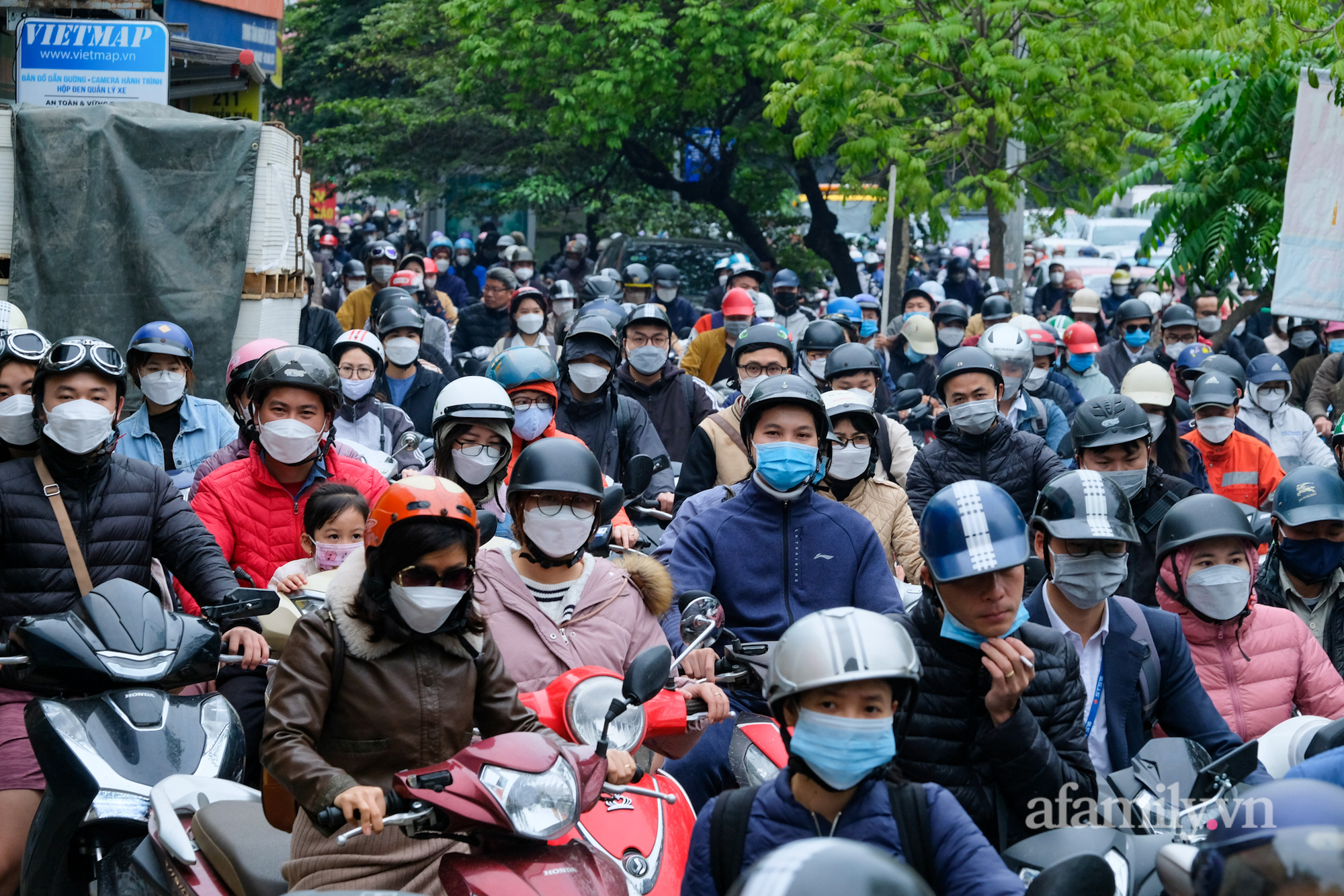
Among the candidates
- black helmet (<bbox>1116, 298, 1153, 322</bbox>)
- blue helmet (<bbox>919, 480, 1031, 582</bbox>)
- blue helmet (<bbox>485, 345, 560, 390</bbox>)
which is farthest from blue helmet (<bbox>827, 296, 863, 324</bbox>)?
blue helmet (<bbox>919, 480, 1031, 582</bbox>)

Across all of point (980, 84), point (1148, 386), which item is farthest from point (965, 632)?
point (980, 84)

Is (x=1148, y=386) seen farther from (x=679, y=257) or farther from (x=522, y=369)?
(x=679, y=257)

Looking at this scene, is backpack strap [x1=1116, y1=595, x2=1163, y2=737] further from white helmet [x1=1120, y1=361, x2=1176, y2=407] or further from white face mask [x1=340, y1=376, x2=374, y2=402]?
white face mask [x1=340, y1=376, x2=374, y2=402]

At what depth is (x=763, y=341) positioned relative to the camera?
9.37m

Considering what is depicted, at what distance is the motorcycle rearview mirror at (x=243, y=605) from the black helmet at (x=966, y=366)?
4.64 meters

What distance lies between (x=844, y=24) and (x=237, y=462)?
13.5 m

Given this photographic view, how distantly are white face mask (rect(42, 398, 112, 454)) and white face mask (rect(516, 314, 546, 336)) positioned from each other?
8107 millimetres

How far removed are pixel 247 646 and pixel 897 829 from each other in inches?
101

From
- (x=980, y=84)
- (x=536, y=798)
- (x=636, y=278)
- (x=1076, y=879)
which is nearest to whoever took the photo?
(x=1076, y=879)

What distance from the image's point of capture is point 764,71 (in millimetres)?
23125

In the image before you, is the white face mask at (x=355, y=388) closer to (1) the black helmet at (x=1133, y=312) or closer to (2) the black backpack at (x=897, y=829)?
(2) the black backpack at (x=897, y=829)

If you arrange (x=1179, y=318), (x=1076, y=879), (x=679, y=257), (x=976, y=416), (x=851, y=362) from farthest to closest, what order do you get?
(x=679, y=257) < (x=1179, y=318) < (x=851, y=362) < (x=976, y=416) < (x=1076, y=879)

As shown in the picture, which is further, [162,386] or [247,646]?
[162,386]

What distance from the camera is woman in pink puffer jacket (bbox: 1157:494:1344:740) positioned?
18.2 ft
